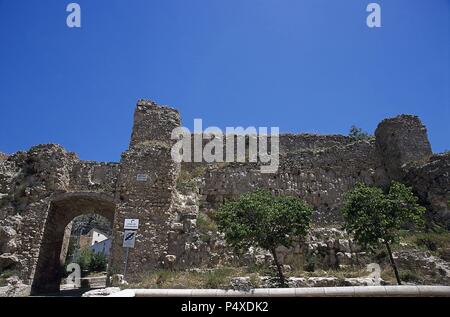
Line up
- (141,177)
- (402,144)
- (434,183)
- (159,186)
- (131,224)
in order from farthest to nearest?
(402,144) → (434,183) → (141,177) → (159,186) → (131,224)

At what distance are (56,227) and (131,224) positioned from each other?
210 inches

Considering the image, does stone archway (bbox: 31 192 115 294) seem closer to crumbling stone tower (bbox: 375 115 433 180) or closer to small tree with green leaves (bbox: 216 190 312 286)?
small tree with green leaves (bbox: 216 190 312 286)

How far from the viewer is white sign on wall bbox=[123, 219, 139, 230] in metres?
14.5

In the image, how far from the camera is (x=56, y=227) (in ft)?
57.8

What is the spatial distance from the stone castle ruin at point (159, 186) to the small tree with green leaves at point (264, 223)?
117 inches

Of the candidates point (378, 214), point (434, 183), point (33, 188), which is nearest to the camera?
point (378, 214)

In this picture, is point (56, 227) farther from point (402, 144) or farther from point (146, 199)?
point (402, 144)

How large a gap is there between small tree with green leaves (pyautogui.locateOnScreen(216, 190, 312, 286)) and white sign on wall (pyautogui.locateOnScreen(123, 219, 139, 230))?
3699mm

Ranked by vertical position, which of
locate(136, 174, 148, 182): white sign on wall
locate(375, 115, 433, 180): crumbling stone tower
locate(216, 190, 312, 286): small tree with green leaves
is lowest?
locate(216, 190, 312, 286): small tree with green leaves

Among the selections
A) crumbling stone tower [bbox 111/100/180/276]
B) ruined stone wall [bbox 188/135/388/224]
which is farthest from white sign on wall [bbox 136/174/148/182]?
ruined stone wall [bbox 188/135/388/224]

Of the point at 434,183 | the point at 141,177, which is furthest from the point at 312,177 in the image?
the point at 141,177

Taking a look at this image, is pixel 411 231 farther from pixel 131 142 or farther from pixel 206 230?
pixel 131 142

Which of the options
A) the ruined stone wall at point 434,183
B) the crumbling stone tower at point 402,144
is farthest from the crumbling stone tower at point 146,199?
the ruined stone wall at point 434,183
